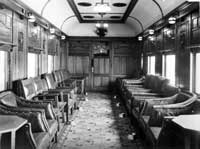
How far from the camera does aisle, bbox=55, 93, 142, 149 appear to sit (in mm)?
4645

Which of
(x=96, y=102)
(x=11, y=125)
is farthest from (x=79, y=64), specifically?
(x=11, y=125)

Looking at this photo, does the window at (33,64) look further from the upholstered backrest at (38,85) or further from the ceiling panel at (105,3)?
the ceiling panel at (105,3)

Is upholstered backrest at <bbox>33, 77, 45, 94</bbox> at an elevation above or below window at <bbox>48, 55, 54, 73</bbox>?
below

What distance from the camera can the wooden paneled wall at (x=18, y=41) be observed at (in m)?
4.80

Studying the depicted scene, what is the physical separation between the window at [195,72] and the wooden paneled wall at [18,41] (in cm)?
388

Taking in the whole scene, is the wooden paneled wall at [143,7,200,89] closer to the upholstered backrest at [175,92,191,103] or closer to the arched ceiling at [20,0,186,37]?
the arched ceiling at [20,0,186,37]

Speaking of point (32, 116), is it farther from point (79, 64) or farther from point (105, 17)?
point (79, 64)

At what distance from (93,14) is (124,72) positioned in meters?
3.74

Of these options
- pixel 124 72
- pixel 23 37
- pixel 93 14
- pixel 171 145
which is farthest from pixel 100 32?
Result: pixel 171 145

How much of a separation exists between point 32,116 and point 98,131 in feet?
7.45

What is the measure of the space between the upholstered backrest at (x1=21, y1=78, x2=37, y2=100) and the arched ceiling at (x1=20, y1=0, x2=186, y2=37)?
193cm

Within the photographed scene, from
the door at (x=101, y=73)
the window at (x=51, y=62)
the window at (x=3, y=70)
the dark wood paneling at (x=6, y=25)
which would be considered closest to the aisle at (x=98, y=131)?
the window at (x=3, y=70)

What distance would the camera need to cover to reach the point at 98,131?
5.54 meters

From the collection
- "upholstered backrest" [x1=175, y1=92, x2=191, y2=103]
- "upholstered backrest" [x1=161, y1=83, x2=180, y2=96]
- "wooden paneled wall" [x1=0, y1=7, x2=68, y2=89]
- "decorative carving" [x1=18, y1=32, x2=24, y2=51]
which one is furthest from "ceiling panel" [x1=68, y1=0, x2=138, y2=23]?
"upholstered backrest" [x1=175, y1=92, x2=191, y2=103]
